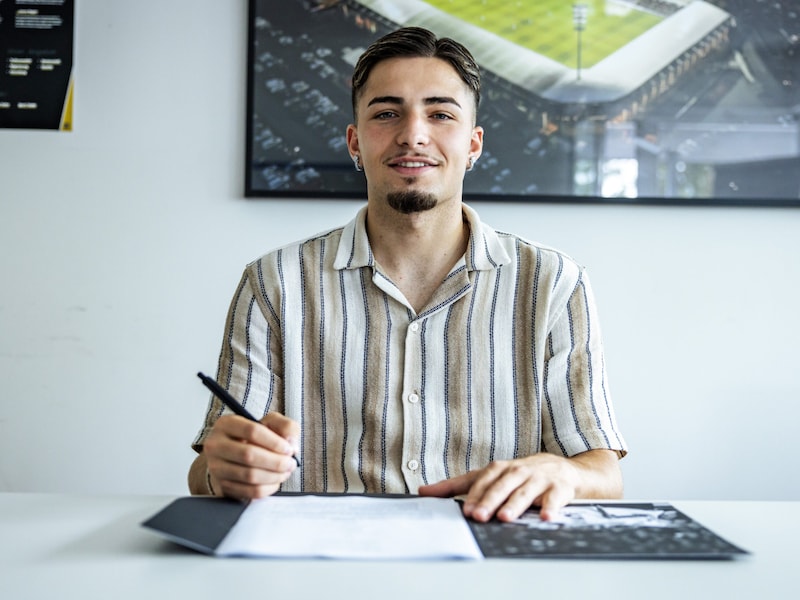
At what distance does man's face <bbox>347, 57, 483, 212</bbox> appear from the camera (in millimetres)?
1325

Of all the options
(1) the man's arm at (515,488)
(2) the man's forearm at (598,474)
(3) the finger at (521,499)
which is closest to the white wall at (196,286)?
(2) the man's forearm at (598,474)

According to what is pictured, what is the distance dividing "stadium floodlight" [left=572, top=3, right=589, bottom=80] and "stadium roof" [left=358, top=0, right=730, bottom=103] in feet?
0.15

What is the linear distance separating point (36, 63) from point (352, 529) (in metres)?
1.57

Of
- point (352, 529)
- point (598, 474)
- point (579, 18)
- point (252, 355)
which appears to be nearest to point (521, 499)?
point (352, 529)

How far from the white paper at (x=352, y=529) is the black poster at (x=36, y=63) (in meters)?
1.36

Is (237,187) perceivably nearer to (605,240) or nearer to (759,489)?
(605,240)

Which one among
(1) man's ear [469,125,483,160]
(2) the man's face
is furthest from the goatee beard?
(1) man's ear [469,125,483,160]

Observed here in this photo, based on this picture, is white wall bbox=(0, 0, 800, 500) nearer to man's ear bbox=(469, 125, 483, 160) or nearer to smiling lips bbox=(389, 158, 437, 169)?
man's ear bbox=(469, 125, 483, 160)

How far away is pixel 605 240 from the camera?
1864 millimetres

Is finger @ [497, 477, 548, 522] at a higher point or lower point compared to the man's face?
lower

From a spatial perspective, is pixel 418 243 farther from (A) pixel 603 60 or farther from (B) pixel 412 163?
(A) pixel 603 60

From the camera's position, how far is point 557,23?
1836 millimetres

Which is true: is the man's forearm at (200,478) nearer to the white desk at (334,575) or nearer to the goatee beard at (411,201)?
the white desk at (334,575)

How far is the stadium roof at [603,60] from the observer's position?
72.2 inches
